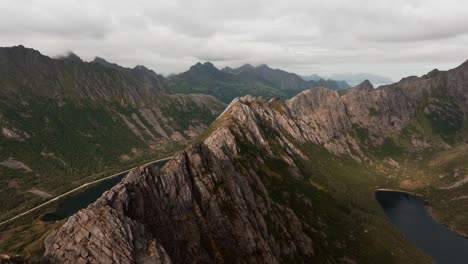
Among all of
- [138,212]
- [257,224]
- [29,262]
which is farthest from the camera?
[257,224]

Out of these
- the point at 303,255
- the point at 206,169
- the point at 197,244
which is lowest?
the point at 303,255

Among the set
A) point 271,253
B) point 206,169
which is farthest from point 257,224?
point 206,169

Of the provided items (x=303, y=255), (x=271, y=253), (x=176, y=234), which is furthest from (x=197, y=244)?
(x=303, y=255)

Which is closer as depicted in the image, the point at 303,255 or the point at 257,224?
the point at 257,224

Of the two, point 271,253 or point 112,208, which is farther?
point 271,253

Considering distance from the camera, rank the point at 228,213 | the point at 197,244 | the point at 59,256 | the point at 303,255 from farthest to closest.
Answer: the point at 303,255, the point at 228,213, the point at 197,244, the point at 59,256

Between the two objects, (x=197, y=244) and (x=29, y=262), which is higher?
(x=29, y=262)

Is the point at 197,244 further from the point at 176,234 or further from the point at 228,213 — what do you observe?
the point at 228,213

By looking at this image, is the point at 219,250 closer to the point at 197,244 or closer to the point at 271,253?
the point at 197,244

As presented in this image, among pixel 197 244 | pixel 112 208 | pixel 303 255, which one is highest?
pixel 112 208
